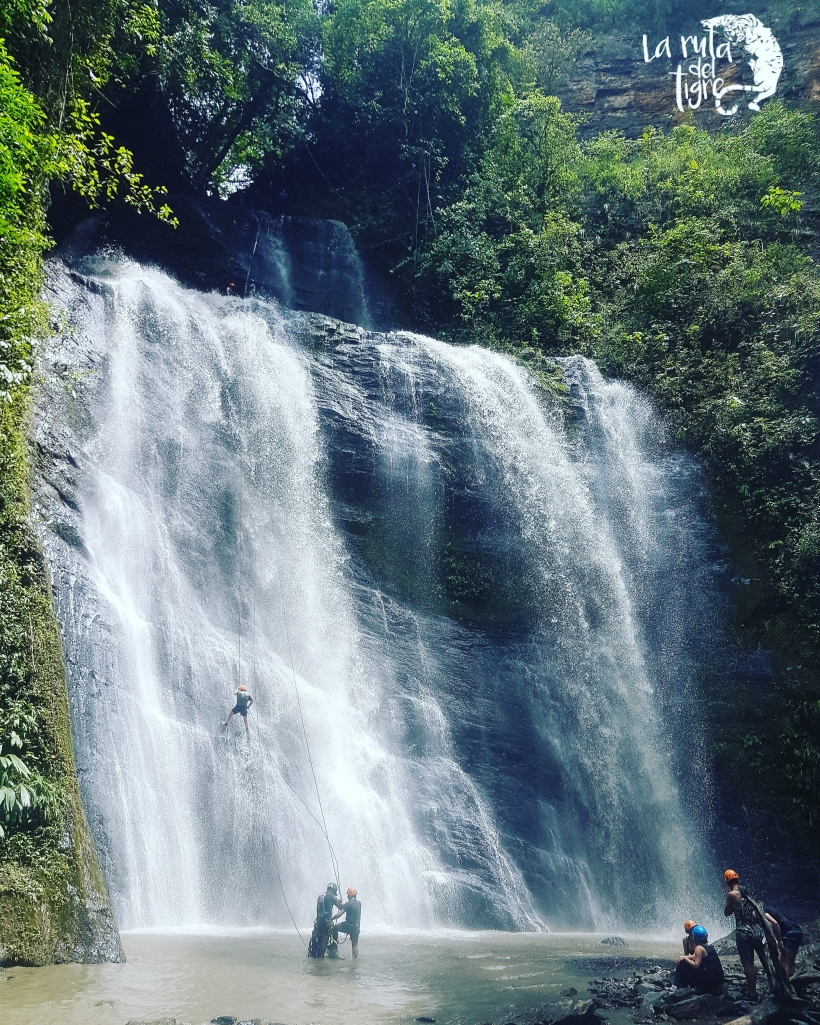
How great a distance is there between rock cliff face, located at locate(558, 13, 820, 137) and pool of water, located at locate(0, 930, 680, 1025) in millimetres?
30217

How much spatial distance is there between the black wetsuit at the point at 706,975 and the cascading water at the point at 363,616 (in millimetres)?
5235

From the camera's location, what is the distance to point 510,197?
24172mm

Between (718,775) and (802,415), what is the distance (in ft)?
26.1

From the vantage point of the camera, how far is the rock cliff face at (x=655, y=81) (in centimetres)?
2931

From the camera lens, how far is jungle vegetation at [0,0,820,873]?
13898 millimetres

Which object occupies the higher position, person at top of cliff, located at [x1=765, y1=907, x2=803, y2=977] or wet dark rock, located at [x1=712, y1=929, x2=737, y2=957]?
person at top of cliff, located at [x1=765, y1=907, x2=803, y2=977]

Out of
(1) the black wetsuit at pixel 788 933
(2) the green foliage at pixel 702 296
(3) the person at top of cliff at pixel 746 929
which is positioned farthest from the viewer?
(2) the green foliage at pixel 702 296

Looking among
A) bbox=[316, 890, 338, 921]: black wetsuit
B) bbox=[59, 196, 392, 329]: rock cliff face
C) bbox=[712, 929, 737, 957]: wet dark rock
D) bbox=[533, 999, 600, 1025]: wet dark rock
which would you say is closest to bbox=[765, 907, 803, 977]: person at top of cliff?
bbox=[533, 999, 600, 1025]: wet dark rock

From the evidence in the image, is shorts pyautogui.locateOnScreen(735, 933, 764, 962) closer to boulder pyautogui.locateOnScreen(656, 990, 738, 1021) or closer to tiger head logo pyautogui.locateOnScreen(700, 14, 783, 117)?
boulder pyautogui.locateOnScreen(656, 990, 738, 1021)

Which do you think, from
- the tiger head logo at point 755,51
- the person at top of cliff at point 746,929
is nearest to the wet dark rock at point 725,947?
the person at top of cliff at point 746,929

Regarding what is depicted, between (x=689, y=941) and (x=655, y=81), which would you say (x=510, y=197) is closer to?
(x=655, y=81)

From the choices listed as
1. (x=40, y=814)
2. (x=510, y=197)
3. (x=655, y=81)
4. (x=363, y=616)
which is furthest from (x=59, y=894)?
(x=655, y=81)

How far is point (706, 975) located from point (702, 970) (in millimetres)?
56

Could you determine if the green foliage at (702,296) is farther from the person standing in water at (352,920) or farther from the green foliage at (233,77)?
the person standing in water at (352,920)
